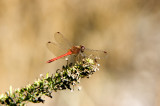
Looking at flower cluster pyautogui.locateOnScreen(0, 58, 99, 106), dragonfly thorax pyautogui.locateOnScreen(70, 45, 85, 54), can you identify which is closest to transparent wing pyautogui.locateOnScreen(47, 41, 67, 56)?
dragonfly thorax pyautogui.locateOnScreen(70, 45, 85, 54)

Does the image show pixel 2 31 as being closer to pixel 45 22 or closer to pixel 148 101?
pixel 45 22

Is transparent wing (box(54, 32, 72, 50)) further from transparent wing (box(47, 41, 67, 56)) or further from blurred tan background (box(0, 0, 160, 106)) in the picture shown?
blurred tan background (box(0, 0, 160, 106))

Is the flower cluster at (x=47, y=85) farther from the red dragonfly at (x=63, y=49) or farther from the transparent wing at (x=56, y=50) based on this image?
the transparent wing at (x=56, y=50)

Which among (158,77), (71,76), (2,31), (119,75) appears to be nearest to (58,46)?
(71,76)

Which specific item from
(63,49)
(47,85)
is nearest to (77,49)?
(63,49)

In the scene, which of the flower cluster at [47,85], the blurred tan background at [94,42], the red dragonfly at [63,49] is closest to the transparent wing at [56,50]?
the red dragonfly at [63,49]

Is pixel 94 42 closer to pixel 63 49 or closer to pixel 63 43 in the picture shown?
pixel 63 43
